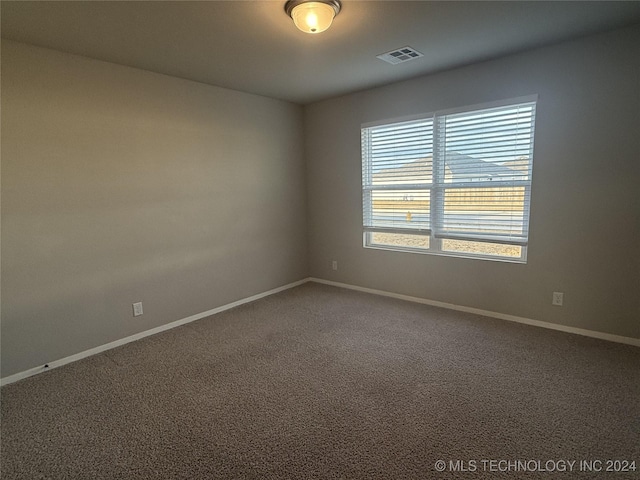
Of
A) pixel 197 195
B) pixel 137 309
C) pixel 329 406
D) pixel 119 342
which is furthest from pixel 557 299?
pixel 119 342

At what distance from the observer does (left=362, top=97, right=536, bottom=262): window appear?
3156 millimetres

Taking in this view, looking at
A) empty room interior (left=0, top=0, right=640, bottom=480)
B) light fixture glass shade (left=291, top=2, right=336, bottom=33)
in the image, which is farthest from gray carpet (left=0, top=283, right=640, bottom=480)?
light fixture glass shade (left=291, top=2, right=336, bottom=33)

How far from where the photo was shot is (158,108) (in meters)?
3.21

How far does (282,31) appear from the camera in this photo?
7.85 feet

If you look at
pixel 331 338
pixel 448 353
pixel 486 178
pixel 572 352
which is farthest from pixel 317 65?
pixel 572 352

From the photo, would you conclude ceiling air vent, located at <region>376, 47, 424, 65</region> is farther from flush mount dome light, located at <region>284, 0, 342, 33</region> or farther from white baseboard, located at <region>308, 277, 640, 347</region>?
white baseboard, located at <region>308, 277, 640, 347</region>

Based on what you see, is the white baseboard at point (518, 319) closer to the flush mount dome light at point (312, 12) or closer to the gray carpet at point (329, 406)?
the gray carpet at point (329, 406)

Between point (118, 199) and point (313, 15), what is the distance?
225 cm

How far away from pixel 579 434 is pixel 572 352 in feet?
3.45

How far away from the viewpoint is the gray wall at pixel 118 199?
2514mm

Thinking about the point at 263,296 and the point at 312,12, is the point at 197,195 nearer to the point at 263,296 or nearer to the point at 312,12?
the point at 263,296

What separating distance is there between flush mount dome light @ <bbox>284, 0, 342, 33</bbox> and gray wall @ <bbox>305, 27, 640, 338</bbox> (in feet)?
6.11

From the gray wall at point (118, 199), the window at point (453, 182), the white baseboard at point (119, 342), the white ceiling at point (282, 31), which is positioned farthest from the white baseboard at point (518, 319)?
the white ceiling at point (282, 31)

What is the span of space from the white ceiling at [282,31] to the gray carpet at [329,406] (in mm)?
2495
